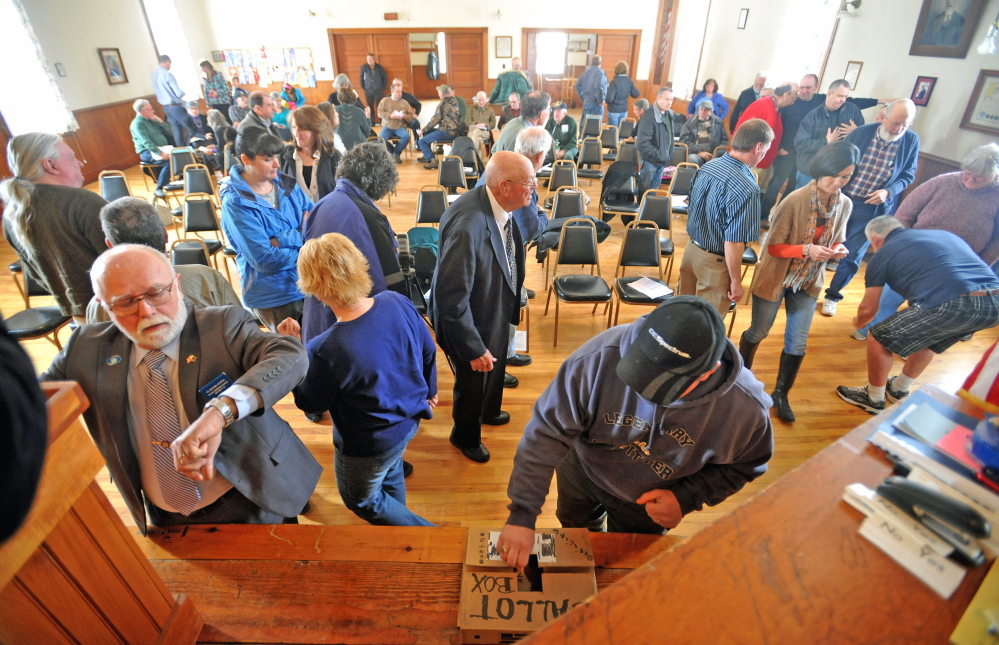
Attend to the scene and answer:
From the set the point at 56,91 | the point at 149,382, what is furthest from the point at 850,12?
the point at 56,91

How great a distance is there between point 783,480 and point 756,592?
0.24 meters

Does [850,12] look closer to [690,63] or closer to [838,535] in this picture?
[690,63]

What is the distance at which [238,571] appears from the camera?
1362 mm

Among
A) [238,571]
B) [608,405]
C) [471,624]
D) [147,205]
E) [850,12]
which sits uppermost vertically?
[850,12]

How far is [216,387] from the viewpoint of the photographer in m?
1.47

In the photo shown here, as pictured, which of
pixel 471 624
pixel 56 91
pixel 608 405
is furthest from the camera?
pixel 56 91

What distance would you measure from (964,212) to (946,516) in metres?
3.86

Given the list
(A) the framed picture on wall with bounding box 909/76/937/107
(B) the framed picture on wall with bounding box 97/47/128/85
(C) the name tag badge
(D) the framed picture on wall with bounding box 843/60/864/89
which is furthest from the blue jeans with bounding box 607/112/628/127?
(B) the framed picture on wall with bounding box 97/47/128/85

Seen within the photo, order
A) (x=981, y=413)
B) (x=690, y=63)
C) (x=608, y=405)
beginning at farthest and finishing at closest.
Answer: (x=690, y=63) → (x=608, y=405) → (x=981, y=413)

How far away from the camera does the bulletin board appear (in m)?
14.0

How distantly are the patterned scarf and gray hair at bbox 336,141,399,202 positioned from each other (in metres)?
2.59

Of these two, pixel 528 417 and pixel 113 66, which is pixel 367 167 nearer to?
pixel 528 417

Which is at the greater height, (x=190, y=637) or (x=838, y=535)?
(x=838, y=535)

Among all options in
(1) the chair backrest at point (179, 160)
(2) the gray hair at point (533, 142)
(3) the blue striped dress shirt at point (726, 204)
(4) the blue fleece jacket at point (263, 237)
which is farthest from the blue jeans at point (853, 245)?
(1) the chair backrest at point (179, 160)
